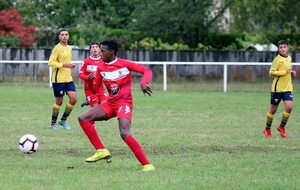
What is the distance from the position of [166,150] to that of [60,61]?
14.9 feet

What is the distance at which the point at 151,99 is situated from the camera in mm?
24859

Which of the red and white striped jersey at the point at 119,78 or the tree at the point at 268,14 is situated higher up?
the tree at the point at 268,14

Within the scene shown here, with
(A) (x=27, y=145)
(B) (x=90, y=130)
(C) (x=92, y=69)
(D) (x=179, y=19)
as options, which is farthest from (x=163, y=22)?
(B) (x=90, y=130)

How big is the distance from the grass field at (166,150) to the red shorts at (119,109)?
73 centimetres

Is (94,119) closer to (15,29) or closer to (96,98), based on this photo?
(96,98)

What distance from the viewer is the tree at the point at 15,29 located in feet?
117

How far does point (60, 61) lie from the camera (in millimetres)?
16750

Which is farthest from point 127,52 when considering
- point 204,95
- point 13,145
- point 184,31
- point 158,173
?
point 158,173

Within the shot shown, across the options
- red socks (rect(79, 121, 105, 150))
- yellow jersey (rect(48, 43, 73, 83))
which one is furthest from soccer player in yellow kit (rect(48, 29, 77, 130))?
red socks (rect(79, 121, 105, 150))

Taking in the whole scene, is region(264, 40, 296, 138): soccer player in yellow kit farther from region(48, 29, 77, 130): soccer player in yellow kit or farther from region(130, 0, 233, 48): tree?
region(130, 0, 233, 48): tree

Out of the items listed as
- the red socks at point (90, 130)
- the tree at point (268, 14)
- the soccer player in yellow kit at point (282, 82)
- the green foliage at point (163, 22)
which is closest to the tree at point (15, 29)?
the green foliage at point (163, 22)

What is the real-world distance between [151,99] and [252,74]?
6908mm

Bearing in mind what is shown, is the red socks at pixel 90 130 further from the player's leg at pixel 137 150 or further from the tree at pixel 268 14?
the tree at pixel 268 14

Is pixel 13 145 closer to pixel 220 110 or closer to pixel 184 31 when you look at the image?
pixel 220 110
